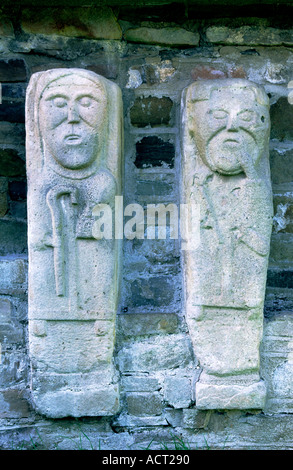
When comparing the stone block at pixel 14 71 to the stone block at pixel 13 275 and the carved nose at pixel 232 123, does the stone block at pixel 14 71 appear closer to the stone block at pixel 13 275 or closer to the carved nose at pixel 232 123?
the stone block at pixel 13 275

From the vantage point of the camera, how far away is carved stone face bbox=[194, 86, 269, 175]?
228 cm

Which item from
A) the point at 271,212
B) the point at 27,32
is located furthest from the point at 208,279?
the point at 27,32

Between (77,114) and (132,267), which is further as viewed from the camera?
(132,267)

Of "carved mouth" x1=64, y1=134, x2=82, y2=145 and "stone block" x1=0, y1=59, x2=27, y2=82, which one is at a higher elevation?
"stone block" x1=0, y1=59, x2=27, y2=82

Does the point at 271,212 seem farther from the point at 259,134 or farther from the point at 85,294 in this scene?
the point at 85,294

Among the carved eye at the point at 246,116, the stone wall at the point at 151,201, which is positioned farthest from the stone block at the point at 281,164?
the carved eye at the point at 246,116

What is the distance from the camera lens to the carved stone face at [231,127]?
228 centimetres

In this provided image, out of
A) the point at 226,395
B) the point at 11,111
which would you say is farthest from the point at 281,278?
the point at 11,111

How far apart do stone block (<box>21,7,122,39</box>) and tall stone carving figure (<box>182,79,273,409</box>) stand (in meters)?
0.51

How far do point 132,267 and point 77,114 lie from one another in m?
0.74

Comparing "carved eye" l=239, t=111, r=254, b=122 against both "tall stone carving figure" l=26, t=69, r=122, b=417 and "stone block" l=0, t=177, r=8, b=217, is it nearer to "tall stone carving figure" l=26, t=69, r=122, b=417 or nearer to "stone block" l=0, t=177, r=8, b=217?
"tall stone carving figure" l=26, t=69, r=122, b=417

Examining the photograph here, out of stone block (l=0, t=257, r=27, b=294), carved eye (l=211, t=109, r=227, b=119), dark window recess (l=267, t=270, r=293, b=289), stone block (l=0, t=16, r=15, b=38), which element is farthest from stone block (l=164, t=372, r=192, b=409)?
stone block (l=0, t=16, r=15, b=38)

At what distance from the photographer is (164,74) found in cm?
254

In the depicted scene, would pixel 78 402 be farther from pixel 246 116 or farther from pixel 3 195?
pixel 246 116
